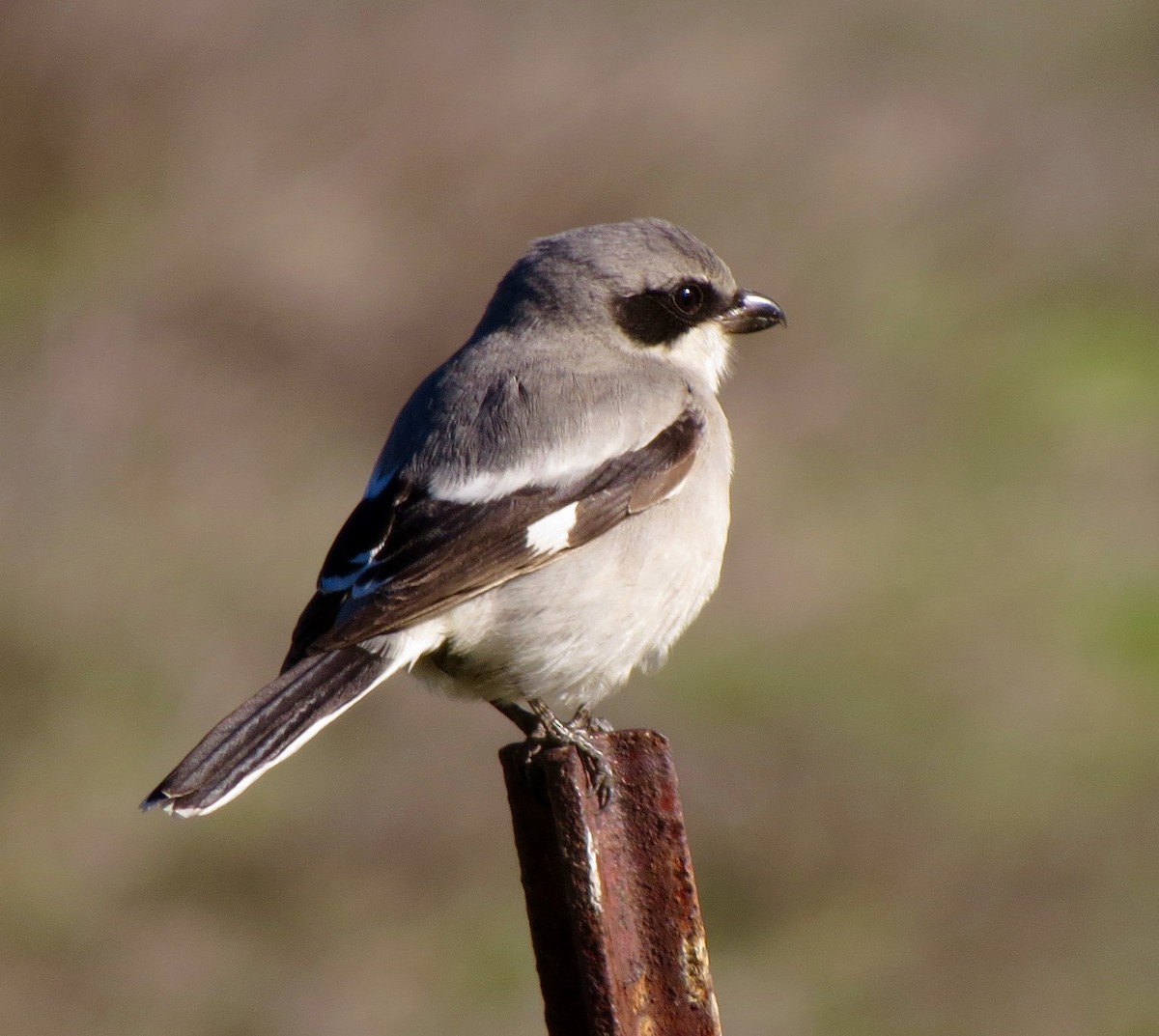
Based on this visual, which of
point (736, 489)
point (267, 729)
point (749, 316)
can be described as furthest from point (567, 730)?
point (736, 489)

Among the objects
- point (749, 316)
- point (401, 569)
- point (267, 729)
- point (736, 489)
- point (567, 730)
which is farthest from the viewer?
point (736, 489)

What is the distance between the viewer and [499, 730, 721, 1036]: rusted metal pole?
78.0 inches

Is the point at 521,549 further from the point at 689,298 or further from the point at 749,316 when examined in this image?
the point at 749,316

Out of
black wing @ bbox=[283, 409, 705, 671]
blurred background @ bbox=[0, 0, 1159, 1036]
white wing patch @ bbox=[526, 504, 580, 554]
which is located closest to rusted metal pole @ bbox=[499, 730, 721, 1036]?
black wing @ bbox=[283, 409, 705, 671]

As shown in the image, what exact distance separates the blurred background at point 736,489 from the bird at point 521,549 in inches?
84.3

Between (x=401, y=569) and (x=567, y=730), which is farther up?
(x=401, y=569)

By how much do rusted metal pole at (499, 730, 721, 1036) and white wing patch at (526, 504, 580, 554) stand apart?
3.37ft

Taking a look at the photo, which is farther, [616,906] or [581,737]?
[581,737]

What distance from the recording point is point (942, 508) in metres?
7.21

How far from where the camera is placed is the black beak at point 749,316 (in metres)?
4.08

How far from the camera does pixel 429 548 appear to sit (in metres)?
3.10

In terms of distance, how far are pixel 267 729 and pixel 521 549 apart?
24.1 inches

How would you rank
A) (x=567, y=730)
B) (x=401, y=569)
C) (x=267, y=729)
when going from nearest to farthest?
(x=267, y=729) → (x=401, y=569) → (x=567, y=730)

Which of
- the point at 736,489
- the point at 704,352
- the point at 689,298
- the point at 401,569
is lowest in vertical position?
the point at 401,569
